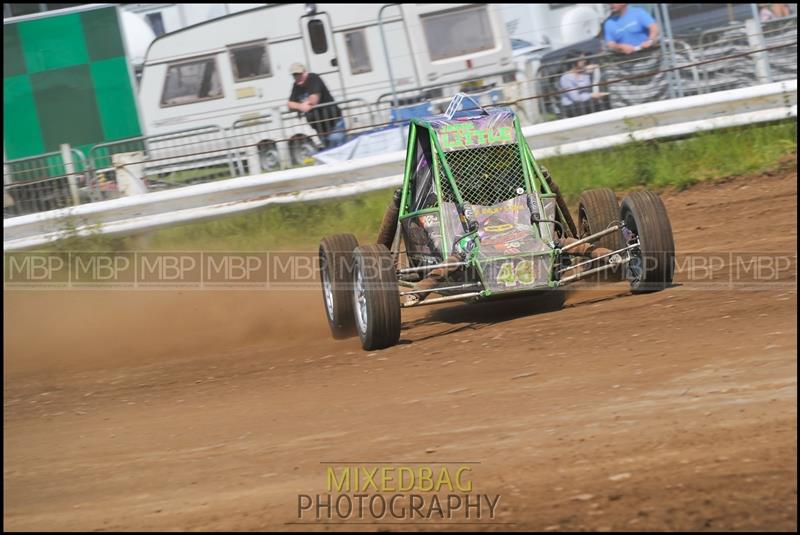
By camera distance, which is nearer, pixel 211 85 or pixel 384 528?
pixel 384 528

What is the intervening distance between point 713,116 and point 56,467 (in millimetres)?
7657

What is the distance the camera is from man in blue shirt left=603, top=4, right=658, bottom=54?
1159cm

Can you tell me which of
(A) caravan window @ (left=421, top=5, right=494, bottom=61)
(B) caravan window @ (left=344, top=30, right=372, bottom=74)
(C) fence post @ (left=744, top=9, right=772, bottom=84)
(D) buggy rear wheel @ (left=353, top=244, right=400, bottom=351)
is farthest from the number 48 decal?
(B) caravan window @ (left=344, top=30, right=372, bottom=74)

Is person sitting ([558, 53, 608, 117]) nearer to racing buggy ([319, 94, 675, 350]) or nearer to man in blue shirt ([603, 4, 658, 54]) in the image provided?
man in blue shirt ([603, 4, 658, 54])

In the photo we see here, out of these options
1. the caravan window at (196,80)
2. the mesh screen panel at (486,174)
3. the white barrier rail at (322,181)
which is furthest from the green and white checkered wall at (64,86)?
the mesh screen panel at (486,174)

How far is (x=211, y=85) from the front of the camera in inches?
585

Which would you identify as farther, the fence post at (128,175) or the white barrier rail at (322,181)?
the fence post at (128,175)

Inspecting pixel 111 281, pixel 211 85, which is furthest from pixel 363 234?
pixel 211 85

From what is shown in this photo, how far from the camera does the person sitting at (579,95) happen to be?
10578 millimetres

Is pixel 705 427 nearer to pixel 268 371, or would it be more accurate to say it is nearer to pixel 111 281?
pixel 268 371

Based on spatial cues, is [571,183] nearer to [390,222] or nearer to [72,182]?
[390,222]

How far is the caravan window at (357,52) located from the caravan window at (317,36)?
34 centimetres

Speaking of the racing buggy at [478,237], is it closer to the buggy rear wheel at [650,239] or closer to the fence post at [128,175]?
the buggy rear wheel at [650,239]

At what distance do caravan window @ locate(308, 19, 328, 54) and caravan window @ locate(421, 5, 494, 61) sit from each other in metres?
1.46
